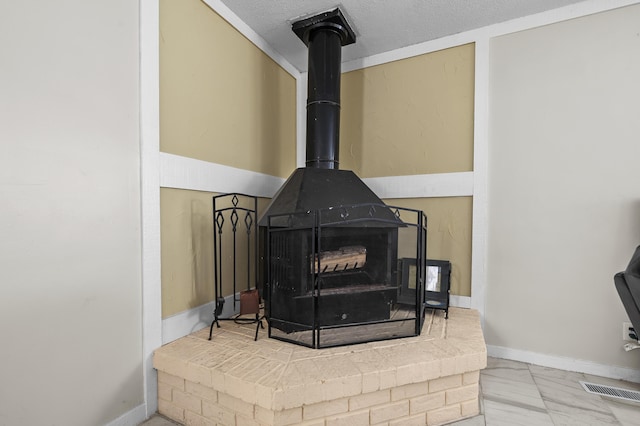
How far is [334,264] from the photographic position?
1.48 m

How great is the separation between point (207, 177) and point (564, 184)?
1.99 metres

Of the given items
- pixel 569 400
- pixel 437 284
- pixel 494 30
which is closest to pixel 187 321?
pixel 437 284

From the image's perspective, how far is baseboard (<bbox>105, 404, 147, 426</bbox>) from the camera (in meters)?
1.22

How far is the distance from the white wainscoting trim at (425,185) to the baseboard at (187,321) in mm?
1304

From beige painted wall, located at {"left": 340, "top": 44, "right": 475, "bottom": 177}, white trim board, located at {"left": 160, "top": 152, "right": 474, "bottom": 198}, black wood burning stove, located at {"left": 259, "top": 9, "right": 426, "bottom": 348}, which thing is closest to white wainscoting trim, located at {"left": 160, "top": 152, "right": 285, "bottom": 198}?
white trim board, located at {"left": 160, "top": 152, "right": 474, "bottom": 198}

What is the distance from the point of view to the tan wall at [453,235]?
203 centimetres

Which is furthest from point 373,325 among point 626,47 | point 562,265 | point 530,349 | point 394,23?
point 626,47

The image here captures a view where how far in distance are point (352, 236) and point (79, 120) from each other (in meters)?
1.18

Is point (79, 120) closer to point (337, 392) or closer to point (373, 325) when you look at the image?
point (337, 392)

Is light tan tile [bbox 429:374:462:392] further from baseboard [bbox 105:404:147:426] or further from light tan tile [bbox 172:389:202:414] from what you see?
baseboard [bbox 105:404:147:426]

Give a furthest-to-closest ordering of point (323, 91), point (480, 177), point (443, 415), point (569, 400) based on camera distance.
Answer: point (480, 177) → point (323, 91) → point (569, 400) → point (443, 415)

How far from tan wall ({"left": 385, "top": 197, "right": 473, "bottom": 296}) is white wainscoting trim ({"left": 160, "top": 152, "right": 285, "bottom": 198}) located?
114 centimetres

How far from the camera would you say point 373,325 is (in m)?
1.55

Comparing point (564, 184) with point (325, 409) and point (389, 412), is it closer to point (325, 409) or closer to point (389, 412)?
point (389, 412)
